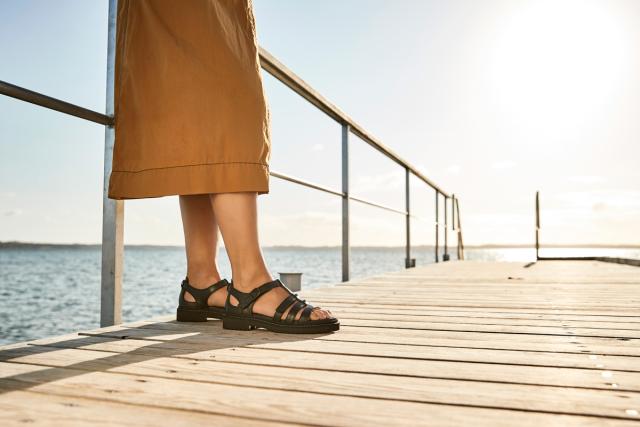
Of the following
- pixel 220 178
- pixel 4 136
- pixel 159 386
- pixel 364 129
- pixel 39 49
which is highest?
pixel 39 49

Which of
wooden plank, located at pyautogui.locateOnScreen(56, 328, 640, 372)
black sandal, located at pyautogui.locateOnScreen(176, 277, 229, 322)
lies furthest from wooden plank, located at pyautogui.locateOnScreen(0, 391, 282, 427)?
black sandal, located at pyautogui.locateOnScreen(176, 277, 229, 322)

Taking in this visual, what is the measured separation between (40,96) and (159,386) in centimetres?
55

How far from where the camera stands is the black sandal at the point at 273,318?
0.89 metres

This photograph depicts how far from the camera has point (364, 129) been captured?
2316 mm

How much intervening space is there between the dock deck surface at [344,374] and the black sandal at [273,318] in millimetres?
19

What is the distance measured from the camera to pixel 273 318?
0.90 meters

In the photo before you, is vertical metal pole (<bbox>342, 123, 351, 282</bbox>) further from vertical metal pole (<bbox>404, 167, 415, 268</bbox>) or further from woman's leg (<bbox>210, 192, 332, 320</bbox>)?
woman's leg (<bbox>210, 192, 332, 320</bbox>)

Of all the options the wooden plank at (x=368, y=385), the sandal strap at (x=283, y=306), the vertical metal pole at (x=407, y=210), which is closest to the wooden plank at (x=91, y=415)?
the wooden plank at (x=368, y=385)

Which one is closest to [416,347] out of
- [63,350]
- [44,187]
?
[63,350]

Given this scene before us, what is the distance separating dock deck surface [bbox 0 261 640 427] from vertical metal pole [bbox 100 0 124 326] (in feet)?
0.20

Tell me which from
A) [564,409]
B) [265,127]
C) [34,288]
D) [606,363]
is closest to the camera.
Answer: [564,409]

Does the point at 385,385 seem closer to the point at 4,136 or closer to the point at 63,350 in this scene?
the point at 63,350

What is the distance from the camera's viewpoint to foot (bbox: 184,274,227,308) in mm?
1027

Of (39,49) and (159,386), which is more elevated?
(39,49)
